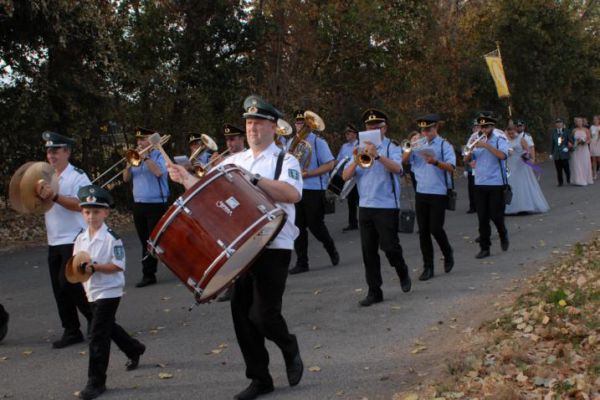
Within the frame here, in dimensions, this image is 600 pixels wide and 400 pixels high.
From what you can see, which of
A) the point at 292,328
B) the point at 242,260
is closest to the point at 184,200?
the point at 242,260

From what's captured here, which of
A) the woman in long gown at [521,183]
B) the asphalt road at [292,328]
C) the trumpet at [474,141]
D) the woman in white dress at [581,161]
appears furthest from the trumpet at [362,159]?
the woman in white dress at [581,161]

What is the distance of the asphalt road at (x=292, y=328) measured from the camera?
5781 mm

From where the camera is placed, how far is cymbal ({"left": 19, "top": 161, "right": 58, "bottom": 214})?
6.41m

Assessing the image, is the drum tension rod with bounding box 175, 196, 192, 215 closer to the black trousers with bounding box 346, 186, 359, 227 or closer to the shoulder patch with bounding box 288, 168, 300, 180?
the shoulder patch with bounding box 288, 168, 300, 180

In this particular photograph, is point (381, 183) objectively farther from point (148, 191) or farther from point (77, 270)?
point (77, 270)

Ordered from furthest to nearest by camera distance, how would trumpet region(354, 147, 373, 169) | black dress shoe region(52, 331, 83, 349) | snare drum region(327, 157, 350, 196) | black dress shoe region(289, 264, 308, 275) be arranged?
black dress shoe region(289, 264, 308, 275) < snare drum region(327, 157, 350, 196) < trumpet region(354, 147, 373, 169) < black dress shoe region(52, 331, 83, 349)

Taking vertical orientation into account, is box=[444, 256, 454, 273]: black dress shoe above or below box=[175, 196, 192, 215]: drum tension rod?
below

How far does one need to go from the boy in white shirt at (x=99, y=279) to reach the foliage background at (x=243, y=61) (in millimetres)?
7124

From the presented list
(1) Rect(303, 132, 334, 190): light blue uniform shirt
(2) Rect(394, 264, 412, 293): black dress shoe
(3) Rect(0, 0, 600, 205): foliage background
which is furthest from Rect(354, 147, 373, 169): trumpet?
(3) Rect(0, 0, 600, 205): foliage background

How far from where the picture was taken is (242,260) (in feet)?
16.2

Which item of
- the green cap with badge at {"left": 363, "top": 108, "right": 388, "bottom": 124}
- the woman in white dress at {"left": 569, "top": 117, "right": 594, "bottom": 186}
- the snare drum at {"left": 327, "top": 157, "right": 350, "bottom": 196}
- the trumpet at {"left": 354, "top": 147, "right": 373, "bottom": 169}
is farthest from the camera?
the woman in white dress at {"left": 569, "top": 117, "right": 594, "bottom": 186}

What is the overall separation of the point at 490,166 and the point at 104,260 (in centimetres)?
627

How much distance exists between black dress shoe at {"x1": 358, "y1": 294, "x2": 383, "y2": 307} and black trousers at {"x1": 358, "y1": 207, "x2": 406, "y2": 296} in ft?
0.13

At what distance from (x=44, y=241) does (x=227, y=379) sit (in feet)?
31.0
